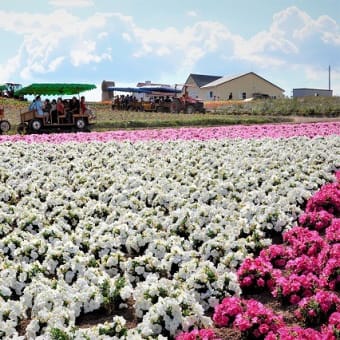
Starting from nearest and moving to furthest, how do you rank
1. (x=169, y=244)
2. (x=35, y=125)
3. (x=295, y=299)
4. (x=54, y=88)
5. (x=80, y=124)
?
(x=295, y=299) < (x=169, y=244) < (x=35, y=125) < (x=80, y=124) < (x=54, y=88)

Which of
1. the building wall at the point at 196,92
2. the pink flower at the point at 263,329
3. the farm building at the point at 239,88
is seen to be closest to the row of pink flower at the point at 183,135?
the pink flower at the point at 263,329

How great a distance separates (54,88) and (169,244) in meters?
21.5

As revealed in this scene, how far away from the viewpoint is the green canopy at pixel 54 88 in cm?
2722

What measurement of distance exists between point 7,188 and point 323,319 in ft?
23.2

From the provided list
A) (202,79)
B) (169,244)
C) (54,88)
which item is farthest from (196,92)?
(169,244)

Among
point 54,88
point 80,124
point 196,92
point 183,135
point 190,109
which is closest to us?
point 183,135

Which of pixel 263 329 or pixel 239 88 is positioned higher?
pixel 239 88

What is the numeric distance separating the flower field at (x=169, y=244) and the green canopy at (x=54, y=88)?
1425cm

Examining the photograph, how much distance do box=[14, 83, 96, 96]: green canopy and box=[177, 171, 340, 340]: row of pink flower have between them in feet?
67.4

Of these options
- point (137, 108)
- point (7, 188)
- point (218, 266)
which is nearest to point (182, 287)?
point (218, 266)

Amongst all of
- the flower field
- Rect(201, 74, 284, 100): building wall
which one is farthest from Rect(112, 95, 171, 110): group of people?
the flower field

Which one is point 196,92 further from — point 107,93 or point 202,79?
point 107,93

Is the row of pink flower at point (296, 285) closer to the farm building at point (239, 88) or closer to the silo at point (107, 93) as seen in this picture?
the silo at point (107, 93)

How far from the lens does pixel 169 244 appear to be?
7340mm
